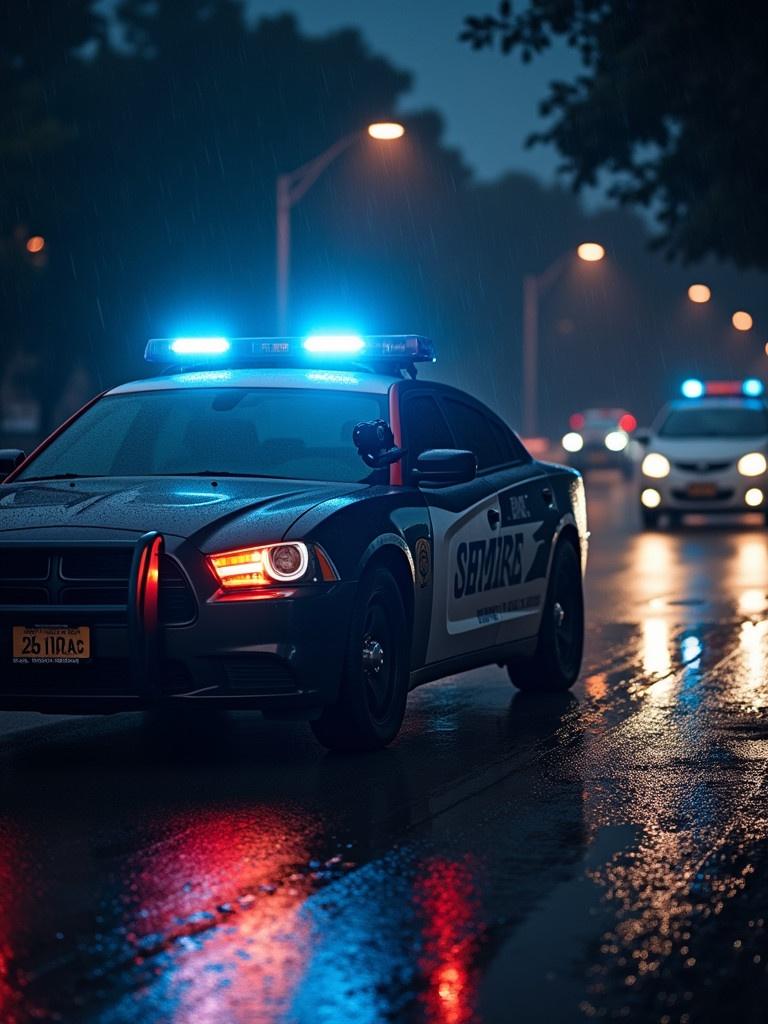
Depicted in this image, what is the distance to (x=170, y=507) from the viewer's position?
28.5 ft

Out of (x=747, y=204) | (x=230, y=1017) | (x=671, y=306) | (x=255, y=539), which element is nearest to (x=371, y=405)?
(x=255, y=539)

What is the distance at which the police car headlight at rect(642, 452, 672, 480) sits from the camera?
28766mm

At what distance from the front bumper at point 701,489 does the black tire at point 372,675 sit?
1968cm

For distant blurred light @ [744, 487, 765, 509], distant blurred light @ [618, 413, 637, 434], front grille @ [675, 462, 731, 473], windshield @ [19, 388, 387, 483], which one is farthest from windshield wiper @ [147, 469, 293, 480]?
distant blurred light @ [618, 413, 637, 434]

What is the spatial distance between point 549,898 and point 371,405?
4.05 m

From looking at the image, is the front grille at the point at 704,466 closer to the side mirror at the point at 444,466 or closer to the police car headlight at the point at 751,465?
the police car headlight at the point at 751,465

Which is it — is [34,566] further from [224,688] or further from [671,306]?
[671,306]

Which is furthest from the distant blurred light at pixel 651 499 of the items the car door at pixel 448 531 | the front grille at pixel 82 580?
the front grille at pixel 82 580

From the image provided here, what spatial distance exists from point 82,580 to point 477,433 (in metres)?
3.10

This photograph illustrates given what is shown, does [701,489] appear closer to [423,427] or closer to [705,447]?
[705,447]

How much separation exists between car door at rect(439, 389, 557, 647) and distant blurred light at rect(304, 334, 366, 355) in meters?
0.50

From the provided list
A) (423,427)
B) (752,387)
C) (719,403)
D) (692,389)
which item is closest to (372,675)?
(423,427)

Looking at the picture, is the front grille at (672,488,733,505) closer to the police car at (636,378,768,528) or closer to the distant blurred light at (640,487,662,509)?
the police car at (636,378,768,528)

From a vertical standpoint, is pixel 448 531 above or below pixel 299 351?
below
